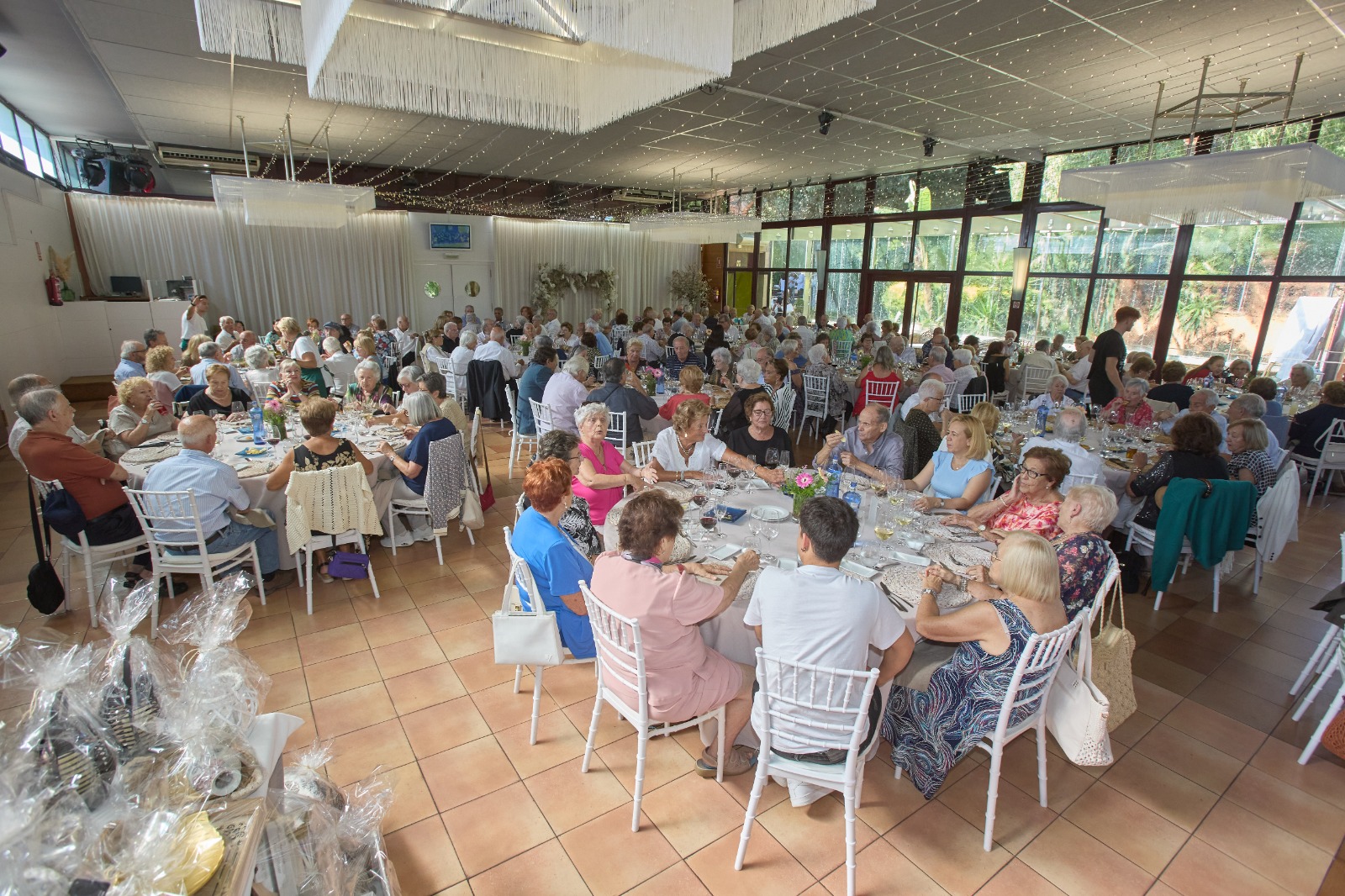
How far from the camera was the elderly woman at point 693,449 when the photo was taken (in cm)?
401

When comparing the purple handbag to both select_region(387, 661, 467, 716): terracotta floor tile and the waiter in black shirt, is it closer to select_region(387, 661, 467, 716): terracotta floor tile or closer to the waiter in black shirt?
select_region(387, 661, 467, 716): terracotta floor tile

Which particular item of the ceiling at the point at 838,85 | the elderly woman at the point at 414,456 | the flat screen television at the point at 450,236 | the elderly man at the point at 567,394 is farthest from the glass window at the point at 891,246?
the elderly woman at the point at 414,456

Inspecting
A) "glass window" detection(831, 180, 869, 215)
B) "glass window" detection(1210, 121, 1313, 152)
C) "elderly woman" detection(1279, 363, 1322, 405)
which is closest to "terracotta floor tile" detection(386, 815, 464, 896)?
"elderly woman" detection(1279, 363, 1322, 405)

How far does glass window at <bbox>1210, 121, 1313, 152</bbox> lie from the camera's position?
7.89 meters

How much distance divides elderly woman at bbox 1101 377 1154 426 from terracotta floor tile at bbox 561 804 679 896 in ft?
18.3

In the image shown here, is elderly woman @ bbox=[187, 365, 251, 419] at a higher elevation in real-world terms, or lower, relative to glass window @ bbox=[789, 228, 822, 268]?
lower

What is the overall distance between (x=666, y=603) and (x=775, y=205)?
14725 millimetres

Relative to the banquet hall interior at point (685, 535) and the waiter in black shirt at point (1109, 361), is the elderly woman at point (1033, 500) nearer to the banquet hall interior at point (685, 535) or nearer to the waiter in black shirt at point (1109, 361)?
the banquet hall interior at point (685, 535)

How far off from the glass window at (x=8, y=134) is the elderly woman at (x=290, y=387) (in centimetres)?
542

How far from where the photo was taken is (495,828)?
2.49m

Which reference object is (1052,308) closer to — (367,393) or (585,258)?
(585,258)

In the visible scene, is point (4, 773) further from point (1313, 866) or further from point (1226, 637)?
point (1226, 637)

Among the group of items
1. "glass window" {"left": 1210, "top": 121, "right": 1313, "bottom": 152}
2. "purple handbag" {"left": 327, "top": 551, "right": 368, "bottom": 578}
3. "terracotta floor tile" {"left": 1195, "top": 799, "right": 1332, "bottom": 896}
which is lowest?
"terracotta floor tile" {"left": 1195, "top": 799, "right": 1332, "bottom": 896}

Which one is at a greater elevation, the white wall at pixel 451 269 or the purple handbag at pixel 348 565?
the white wall at pixel 451 269
